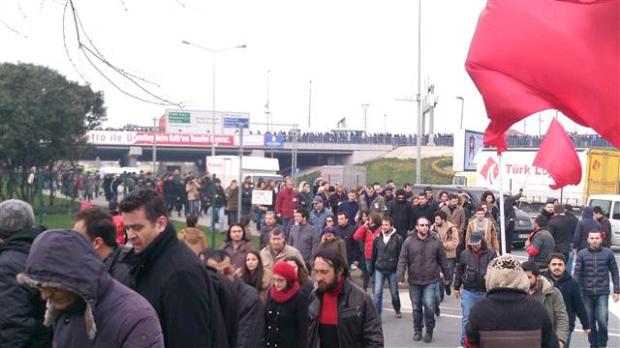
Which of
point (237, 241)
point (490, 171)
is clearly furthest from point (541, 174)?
point (237, 241)

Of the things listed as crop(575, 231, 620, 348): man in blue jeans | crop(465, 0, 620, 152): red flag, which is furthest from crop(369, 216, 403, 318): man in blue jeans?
crop(465, 0, 620, 152): red flag

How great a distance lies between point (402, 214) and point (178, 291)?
47.7ft

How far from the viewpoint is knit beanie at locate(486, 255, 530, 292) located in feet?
16.9

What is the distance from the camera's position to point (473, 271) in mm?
10594

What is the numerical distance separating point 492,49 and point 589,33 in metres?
0.76

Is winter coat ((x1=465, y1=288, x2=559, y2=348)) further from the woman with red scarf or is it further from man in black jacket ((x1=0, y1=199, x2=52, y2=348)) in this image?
man in black jacket ((x1=0, y1=199, x2=52, y2=348))

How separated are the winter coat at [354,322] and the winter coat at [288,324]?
0.62 metres

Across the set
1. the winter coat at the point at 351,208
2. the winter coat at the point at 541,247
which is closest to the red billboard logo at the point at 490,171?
the winter coat at the point at 351,208

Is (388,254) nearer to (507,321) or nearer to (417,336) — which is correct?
(417,336)

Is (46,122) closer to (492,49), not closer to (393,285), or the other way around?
(393,285)

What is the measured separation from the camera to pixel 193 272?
384 centimetres

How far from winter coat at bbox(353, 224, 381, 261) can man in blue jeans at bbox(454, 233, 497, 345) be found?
265 cm

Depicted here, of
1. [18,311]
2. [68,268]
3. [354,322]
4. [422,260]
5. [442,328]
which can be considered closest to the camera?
[68,268]

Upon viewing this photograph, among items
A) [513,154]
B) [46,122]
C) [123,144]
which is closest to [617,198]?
[513,154]
